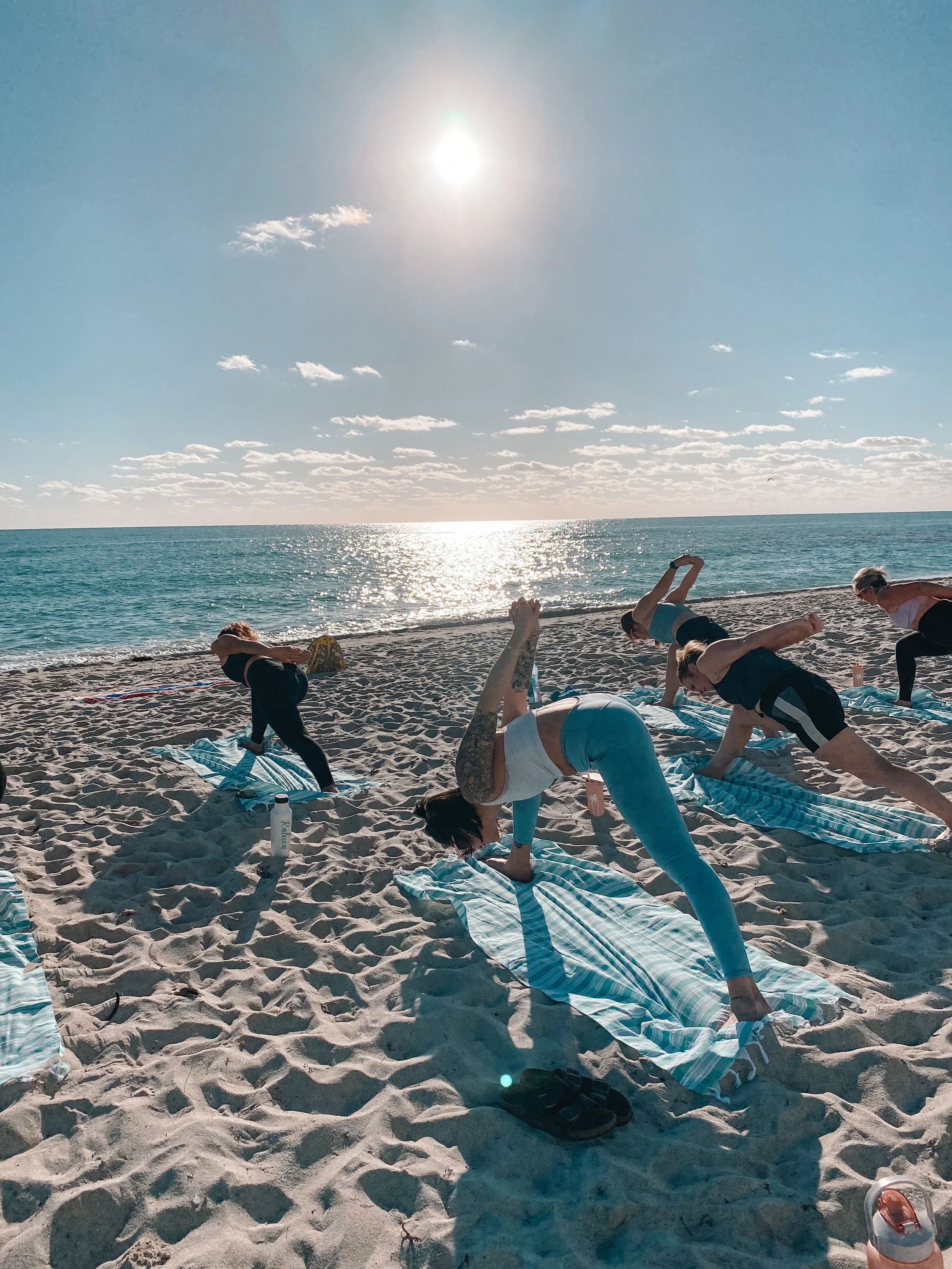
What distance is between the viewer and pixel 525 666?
11.7 feet

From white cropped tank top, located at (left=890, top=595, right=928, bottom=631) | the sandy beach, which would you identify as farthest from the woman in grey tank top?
the sandy beach

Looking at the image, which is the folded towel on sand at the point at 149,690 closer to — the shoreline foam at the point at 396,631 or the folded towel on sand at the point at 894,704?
the shoreline foam at the point at 396,631

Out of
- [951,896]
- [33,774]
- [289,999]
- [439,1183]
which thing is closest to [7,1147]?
[289,999]

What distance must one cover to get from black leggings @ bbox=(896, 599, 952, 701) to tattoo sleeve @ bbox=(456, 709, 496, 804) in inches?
217

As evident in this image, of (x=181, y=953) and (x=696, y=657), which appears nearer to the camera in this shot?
(x=181, y=953)

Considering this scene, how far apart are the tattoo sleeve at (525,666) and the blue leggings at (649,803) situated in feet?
1.34

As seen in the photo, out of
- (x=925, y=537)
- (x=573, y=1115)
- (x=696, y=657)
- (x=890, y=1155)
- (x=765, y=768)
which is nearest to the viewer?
(x=890, y=1155)

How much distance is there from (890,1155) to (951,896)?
2175 millimetres

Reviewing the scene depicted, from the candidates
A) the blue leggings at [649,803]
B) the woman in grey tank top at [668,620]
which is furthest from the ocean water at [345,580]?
the blue leggings at [649,803]

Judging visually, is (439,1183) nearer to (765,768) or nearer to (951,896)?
(951,896)

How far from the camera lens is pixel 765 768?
255 inches

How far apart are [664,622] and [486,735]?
5.15 meters

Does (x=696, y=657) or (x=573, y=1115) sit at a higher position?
(x=696, y=657)

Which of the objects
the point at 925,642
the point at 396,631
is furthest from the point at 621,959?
the point at 396,631
